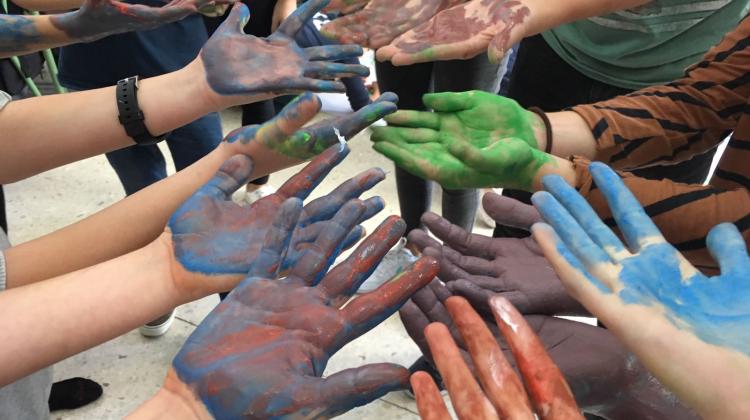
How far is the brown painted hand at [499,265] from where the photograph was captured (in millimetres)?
861

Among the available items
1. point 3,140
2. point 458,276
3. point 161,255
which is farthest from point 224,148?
point 458,276

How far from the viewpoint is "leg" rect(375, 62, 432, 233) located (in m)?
1.47

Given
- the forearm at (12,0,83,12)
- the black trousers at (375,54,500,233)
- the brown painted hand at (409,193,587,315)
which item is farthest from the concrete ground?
the forearm at (12,0,83,12)

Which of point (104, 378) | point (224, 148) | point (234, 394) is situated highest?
point (224, 148)

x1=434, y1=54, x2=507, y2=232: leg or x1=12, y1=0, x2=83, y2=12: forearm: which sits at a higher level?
x1=12, y1=0, x2=83, y2=12: forearm

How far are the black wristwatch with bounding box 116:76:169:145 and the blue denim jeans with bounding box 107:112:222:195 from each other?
0.45 meters

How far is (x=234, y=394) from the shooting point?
660 millimetres

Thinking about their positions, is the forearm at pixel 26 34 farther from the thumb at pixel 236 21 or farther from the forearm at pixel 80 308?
the forearm at pixel 80 308

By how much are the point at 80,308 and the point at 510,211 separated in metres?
0.65

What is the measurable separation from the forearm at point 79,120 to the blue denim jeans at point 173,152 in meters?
0.42

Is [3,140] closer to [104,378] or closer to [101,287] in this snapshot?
[101,287]

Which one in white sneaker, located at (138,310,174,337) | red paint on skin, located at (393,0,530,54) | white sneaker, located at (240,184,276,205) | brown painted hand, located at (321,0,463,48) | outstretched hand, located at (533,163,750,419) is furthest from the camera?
white sneaker, located at (240,184,276,205)

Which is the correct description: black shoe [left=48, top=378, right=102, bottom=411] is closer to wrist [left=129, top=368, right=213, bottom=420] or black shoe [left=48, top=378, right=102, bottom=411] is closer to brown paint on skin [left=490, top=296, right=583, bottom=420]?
wrist [left=129, top=368, right=213, bottom=420]

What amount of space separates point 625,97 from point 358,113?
0.51 meters
